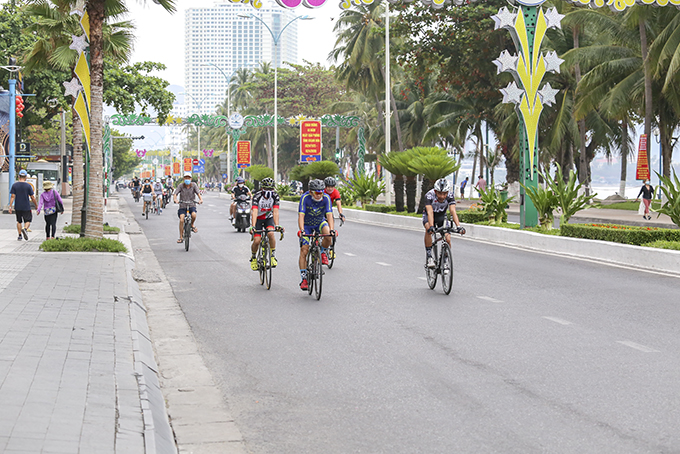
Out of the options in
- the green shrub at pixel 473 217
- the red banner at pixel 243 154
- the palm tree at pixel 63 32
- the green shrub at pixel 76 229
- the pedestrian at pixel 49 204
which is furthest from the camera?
the red banner at pixel 243 154

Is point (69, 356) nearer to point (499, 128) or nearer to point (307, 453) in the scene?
point (307, 453)

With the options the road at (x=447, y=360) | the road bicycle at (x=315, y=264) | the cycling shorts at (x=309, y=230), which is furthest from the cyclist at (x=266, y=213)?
the road bicycle at (x=315, y=264)

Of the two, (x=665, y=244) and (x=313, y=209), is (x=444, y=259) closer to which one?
(x=313, y=209)

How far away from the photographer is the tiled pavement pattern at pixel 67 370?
4750mm

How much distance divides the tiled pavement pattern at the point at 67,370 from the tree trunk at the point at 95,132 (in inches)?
257

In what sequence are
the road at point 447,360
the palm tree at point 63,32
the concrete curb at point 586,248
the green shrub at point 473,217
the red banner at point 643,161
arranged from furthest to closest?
the red banner at point 643,161, the green shrub at point 473,217, the palm tree at point 63,32, the concrete curb at point 586,248, the road at point 447,360

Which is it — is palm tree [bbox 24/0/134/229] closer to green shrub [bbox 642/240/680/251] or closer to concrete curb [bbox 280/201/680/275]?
concrete curb [bbox 280/201/680/275]

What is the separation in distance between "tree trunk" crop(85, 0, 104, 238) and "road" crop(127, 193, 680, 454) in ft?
13.6

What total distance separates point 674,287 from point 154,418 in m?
9.91

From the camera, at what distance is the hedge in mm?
17281

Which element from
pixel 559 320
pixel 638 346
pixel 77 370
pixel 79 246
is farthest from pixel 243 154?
pixel 77 370

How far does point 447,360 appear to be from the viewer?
778cm

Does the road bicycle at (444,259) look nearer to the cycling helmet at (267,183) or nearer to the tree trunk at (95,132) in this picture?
the cycling helmet at (267,183)

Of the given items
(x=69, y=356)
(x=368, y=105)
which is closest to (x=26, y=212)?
(x=69, y=356)
